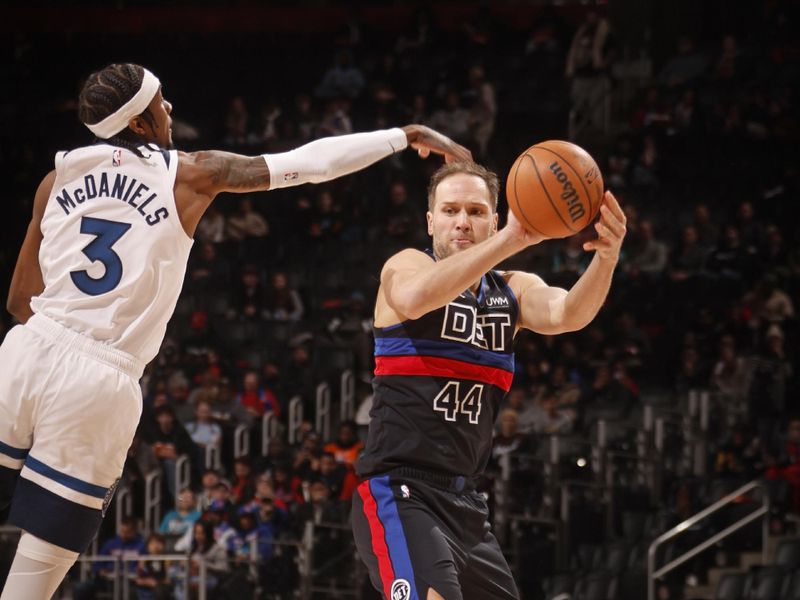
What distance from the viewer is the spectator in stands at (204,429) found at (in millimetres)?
12781

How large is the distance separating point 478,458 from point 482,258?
970 millimetres

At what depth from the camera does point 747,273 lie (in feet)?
48.2

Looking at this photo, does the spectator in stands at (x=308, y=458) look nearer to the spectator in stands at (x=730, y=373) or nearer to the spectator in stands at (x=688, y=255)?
the spectator in stands at (x=730, y=373)

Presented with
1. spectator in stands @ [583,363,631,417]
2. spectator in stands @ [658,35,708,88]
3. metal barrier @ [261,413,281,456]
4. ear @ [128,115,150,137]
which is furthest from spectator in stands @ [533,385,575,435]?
ear @ [128,115,150,137]

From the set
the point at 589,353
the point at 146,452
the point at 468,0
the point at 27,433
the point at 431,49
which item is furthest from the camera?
the point at 468,0

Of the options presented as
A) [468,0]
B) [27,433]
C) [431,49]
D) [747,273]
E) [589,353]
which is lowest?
[27,433]

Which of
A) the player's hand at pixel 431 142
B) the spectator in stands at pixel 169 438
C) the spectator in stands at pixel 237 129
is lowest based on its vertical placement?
the spectator in stands at pixel 169 438

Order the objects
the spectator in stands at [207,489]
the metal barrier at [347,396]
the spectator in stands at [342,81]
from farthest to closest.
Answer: the spectator in stands at [342,81], the metal barrier at [347,396], the spectator in stands at [207,489]

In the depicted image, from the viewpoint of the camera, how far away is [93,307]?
4207 millimetres

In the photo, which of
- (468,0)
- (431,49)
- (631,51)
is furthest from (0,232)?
(631,51)

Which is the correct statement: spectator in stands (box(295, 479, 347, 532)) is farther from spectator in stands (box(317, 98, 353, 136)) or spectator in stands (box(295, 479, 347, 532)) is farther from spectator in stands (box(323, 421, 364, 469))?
spectator in stands (box(317, 98, 353, 136))

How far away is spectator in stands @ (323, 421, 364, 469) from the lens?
1209 centimetres

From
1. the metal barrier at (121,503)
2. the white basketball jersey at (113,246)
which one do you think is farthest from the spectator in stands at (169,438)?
the white basketball jersey at (113,246)

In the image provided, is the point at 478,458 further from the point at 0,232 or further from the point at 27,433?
the point at 0,232
